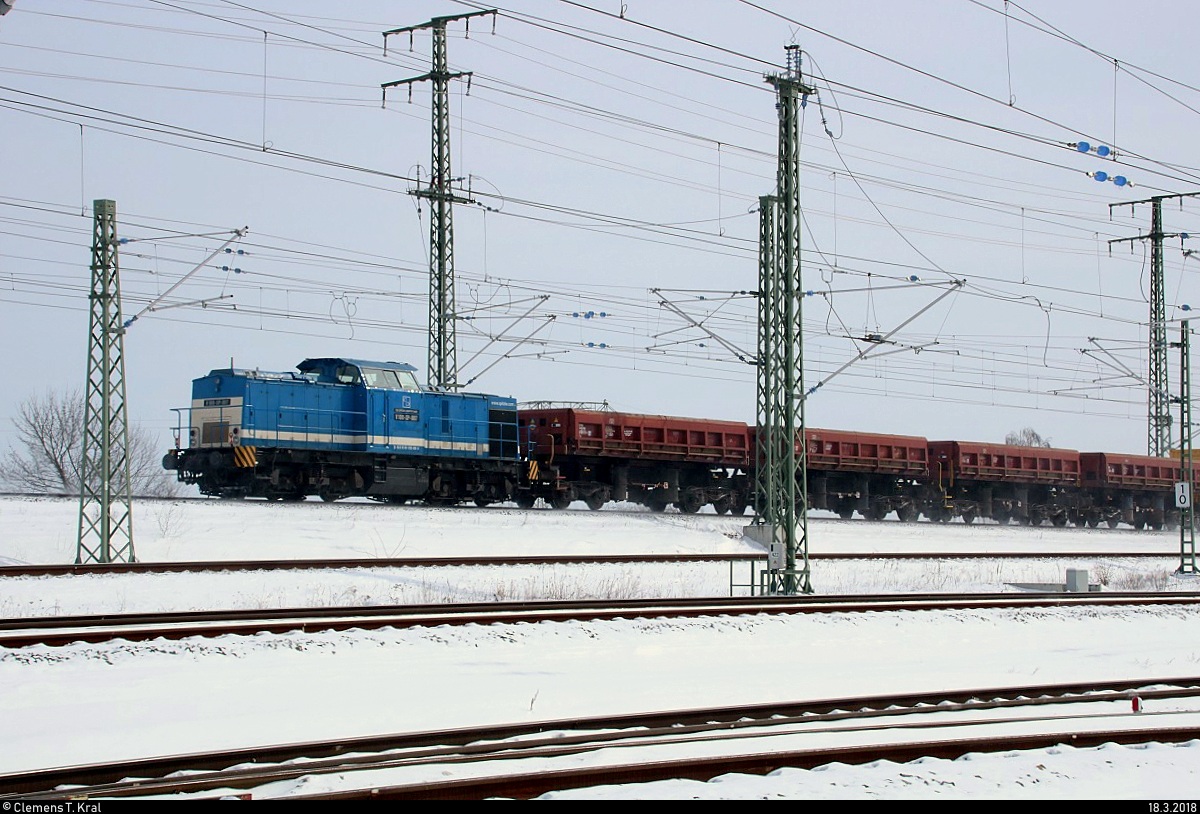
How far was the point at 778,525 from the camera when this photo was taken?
819 inches

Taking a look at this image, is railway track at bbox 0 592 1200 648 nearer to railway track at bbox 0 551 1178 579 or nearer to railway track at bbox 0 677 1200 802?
railway track at bbox 0 551 1178 579

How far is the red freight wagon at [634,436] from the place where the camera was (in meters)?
35.3

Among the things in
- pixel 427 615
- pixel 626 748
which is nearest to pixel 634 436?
pixel 427 615

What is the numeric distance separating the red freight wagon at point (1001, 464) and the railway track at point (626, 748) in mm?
34167

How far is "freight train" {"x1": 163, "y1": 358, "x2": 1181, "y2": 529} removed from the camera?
2970cm

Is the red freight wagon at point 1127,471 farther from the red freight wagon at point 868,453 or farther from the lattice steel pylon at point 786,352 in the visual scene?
the lattice steel pylon at point 786,352

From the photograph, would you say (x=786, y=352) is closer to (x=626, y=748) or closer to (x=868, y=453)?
(x=626, y=748)

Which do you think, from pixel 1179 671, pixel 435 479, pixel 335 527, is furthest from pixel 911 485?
pixel 1179 671

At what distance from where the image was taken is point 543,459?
35375 mm

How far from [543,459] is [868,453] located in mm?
12821

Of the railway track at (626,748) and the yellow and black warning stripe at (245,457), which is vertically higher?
the yellow and black warning stripe at (245,457)

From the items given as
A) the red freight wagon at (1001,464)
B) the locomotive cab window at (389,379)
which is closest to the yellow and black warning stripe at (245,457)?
the locomotive cab window at (389,379)

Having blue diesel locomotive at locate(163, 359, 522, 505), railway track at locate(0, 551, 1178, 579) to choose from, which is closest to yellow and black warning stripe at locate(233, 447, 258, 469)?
blue diesel locomotive at locate(163, 359, 522, 505)

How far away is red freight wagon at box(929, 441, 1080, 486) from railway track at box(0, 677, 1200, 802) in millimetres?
34167
